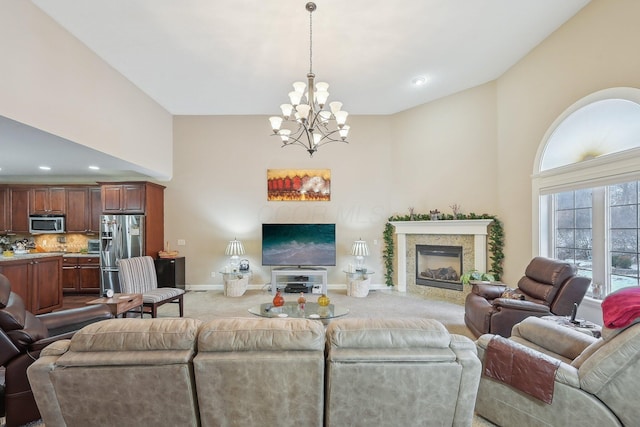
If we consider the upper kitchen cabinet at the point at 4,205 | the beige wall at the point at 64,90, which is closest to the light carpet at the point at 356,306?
the beige wall at the point at 64,90

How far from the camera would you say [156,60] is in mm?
4371

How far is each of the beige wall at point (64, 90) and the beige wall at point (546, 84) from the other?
20.3 feet

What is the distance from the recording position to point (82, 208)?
252 inches

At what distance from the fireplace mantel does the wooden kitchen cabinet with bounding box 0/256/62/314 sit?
625 centimetres

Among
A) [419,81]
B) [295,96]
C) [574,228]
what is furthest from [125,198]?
[574,228]

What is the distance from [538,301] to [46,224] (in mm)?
8891

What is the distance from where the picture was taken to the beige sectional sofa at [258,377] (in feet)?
5.08

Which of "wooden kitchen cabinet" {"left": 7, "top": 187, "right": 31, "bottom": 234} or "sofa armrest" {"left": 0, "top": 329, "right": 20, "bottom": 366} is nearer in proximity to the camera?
"sofa armrest" {"left": 0, "top": 329, "right": 20, "bottom": 366}

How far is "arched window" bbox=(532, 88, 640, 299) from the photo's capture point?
318cm

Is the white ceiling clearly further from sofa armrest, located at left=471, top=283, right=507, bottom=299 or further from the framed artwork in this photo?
sofa armrest, located at left=471, top=283, right=507, bottom=299

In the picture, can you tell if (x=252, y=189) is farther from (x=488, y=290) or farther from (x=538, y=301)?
(x=538, y=301)

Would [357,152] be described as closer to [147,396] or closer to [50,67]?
[50,67]

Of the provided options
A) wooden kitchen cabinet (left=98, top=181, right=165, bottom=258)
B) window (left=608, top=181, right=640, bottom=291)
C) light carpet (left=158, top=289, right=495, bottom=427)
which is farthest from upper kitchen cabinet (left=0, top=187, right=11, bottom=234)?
window (left=608, top=181, right=640, bottom=291)

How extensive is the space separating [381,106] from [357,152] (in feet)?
3.50
